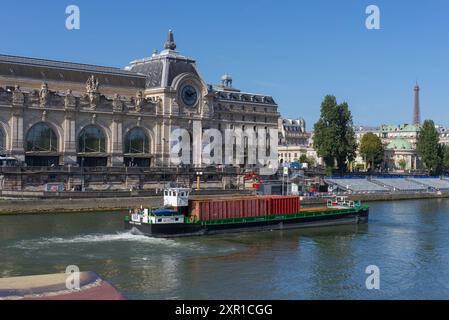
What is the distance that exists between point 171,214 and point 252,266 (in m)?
13.4

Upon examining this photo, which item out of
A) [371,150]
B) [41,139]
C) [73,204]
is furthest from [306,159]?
[73,204]

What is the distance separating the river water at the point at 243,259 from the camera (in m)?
29.4

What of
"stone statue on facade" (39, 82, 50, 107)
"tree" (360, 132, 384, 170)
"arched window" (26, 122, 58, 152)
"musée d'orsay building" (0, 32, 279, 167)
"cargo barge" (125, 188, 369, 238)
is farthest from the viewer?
"tree" (360, 132, 384, 170)

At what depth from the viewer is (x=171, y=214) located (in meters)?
47.2

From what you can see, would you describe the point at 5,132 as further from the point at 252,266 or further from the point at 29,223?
the point at 252,266

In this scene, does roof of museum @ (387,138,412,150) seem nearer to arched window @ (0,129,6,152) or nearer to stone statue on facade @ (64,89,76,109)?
stone statue on facade @ (64,89,76,109)

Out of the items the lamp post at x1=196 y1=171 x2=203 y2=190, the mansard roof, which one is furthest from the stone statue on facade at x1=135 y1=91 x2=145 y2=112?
the lamp post at x1=196 y1=171 x2=203 y2=190

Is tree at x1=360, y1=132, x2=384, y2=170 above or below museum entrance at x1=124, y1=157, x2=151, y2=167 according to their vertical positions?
above

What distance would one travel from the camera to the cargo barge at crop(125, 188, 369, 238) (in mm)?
46312

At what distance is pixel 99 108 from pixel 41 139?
8.49m

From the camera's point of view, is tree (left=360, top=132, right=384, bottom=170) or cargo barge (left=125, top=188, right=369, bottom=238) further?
tree (left=360, top=132, right=384, bottom=170)

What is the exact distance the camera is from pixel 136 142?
8362cm

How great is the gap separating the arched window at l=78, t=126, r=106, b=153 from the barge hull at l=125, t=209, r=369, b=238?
107 ft

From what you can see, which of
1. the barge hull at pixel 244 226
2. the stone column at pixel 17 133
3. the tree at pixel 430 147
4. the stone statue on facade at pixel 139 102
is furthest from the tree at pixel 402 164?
the stone column at pixel 17 133
